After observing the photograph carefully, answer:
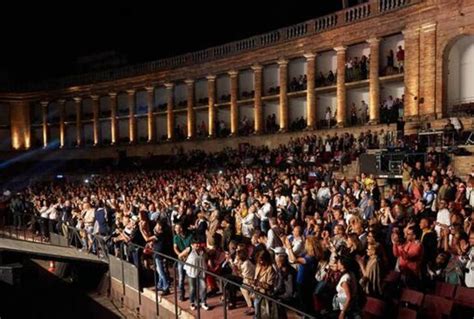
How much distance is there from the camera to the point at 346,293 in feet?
25.3

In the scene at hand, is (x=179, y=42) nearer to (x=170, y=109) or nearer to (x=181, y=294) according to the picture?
(x=170, y=109)

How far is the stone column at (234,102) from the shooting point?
118 feet

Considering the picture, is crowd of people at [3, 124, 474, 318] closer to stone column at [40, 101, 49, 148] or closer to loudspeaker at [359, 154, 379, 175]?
loudspeaker at [359, 154, 379, 175]

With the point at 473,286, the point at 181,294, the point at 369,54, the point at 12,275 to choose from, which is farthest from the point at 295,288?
the point at 369,54

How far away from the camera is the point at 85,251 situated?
16.7 m

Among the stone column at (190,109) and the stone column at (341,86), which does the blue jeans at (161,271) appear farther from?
the stone column at (190,109)

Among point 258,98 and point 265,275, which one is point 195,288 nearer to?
point 265,275

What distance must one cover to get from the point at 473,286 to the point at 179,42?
51.7m

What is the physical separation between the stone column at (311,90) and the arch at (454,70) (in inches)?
330

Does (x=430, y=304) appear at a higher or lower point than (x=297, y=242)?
lower

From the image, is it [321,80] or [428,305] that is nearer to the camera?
[428,305]

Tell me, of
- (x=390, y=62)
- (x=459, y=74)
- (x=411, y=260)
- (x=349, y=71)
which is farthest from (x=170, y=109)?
(x=411, y=260)

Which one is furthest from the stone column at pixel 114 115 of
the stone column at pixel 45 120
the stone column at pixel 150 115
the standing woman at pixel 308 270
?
the standing woman at pixel 308 270

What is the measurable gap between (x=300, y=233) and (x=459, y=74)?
1781 centimetres
